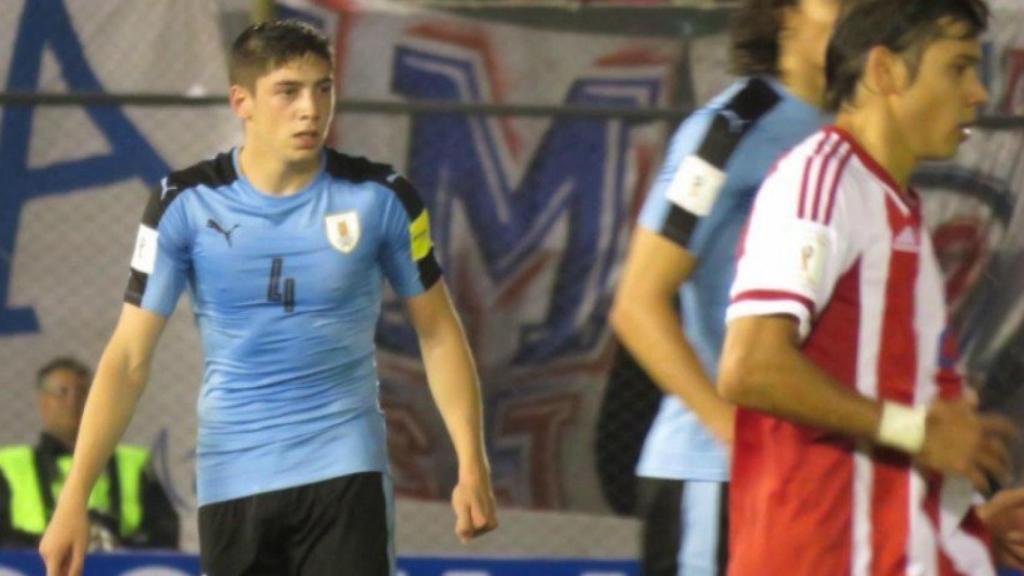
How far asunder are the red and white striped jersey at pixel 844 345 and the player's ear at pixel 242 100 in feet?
6.90

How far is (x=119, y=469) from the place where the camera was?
318 inches

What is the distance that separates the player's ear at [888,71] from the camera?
309 cm

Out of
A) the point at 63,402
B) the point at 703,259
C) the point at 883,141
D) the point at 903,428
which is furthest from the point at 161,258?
the point at 63,402

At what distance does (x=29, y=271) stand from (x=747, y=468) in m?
5.64

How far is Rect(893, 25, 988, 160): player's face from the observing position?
3098 mm

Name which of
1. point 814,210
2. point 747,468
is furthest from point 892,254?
point 747,468

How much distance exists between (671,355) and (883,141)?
76 cm

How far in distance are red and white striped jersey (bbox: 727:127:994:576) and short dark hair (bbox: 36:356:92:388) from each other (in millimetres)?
5318

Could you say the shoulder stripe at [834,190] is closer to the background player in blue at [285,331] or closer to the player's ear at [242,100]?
the background player in blue at [285,331]

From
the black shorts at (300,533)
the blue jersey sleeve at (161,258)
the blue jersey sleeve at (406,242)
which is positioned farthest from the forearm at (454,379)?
the blue jersey sleeve at (161,258)

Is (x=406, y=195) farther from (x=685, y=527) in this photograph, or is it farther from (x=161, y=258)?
(x=685, y=527)

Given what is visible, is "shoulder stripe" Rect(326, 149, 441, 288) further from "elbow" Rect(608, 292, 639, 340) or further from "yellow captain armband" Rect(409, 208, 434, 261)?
"elbow" Rect(608, 292, 639, 340)

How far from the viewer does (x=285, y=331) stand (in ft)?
16.1

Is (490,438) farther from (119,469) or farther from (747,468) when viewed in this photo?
(747,468)
